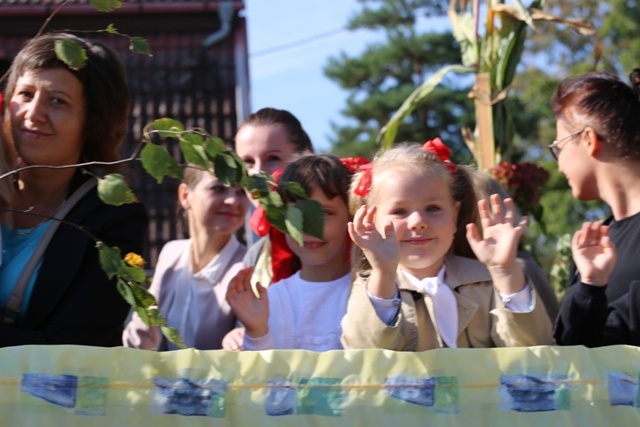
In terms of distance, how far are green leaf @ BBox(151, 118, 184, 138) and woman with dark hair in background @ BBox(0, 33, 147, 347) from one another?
0.43m

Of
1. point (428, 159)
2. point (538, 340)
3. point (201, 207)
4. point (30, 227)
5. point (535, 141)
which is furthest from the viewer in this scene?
point (535, 141)

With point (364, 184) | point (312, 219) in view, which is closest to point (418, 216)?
point (364, 184)

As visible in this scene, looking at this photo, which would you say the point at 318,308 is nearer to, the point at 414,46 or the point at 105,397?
the point at 105,397

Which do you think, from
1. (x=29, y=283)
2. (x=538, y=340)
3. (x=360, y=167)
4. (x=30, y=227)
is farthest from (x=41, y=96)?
(x=538, y=340)

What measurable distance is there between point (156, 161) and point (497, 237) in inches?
31.9

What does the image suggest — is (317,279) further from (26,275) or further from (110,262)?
(110,262)

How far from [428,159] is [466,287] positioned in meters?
0.37

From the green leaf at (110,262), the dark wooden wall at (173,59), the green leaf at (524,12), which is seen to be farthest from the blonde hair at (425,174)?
the dark wooden wall at (173,59)

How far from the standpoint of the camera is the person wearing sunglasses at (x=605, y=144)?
323 centimetres

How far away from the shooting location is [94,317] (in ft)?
8.81

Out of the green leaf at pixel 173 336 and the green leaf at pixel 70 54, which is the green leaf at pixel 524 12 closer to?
the green leaf at pixel 70 54

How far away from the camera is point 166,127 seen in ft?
7.54

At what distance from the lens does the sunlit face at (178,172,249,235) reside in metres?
3.75

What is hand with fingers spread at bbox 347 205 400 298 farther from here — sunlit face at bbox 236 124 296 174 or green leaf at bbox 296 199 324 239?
sunlit face at bbox 236 124 296 174
